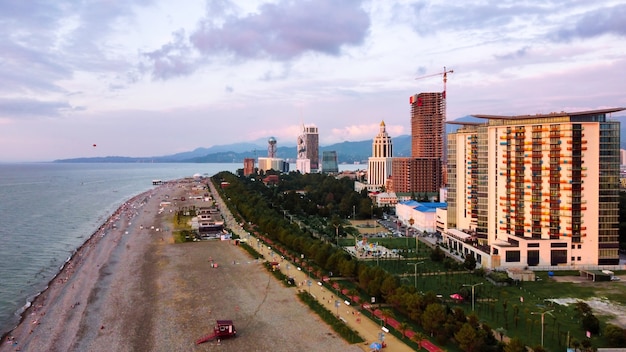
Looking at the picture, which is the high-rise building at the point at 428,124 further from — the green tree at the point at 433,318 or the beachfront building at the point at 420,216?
the green tree at the point at 433,318

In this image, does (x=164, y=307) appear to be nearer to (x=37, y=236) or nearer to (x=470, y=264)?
(x=470, y=264)

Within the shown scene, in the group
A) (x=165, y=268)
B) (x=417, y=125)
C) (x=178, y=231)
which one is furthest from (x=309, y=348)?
(x=417, y=125)

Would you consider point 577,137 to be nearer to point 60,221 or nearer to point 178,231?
point 178,231

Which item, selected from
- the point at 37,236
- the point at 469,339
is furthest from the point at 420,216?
the point at 37,236

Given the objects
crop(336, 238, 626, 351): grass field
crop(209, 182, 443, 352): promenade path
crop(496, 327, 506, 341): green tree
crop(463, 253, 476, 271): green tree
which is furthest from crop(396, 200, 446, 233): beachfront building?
crop(496, 327, 506, 341): green tree

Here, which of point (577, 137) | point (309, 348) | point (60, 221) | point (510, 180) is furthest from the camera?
point (60, 221)

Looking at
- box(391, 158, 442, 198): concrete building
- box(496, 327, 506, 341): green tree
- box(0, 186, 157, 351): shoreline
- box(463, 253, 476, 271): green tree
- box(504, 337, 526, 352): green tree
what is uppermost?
box(391, 158, 442, 198): concrete building

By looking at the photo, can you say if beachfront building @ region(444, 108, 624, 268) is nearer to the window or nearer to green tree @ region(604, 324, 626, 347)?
the window
